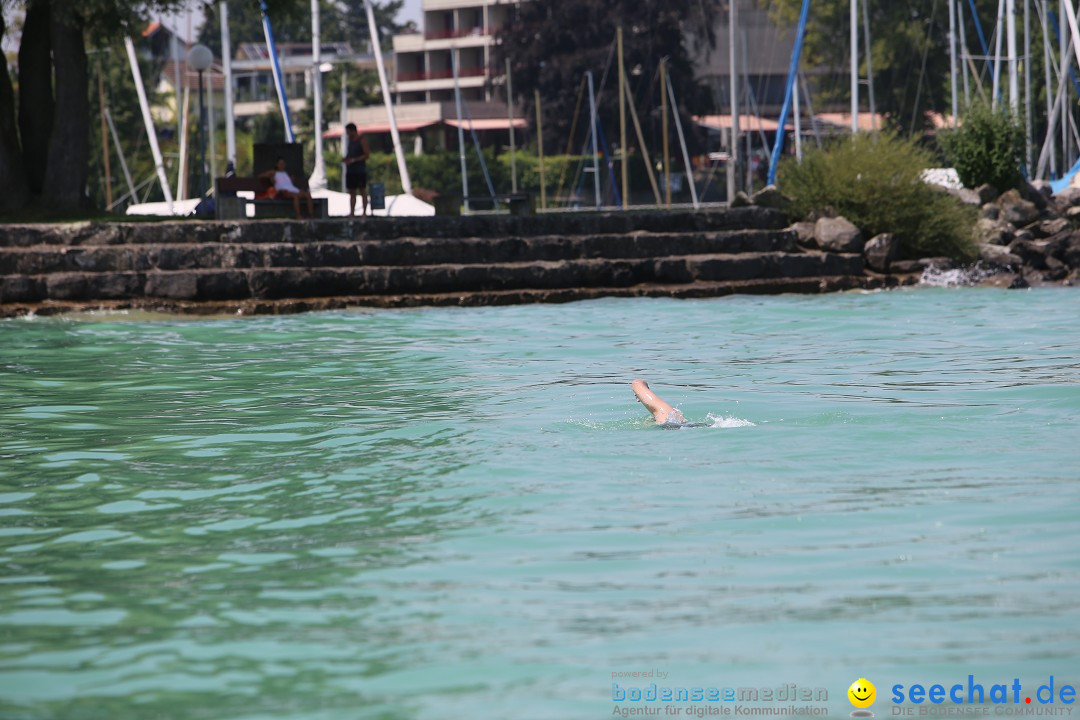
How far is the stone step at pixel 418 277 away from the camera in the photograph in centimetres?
1869

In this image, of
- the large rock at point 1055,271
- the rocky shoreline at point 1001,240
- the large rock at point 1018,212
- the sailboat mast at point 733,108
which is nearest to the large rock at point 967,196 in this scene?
Result: the rocky shoreline at point 1001,240

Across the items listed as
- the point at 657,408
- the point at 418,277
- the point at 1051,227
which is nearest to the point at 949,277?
the point at 1051,227

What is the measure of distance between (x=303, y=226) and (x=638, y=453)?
12852 mm

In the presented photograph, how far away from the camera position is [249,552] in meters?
6.28

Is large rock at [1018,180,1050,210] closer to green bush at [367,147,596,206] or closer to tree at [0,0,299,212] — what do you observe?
tree at [0,0,299,212]

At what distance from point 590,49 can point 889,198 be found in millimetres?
37489

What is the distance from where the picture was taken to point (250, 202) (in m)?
22.0

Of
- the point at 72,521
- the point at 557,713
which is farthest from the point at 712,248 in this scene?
the point at 557,713

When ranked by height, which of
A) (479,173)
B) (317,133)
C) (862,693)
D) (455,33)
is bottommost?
(862,693)

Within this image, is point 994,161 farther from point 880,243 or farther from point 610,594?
point 610,594

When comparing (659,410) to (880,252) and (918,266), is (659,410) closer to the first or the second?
(880,252)

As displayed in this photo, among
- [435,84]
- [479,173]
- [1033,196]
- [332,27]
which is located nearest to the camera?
[1033,196]

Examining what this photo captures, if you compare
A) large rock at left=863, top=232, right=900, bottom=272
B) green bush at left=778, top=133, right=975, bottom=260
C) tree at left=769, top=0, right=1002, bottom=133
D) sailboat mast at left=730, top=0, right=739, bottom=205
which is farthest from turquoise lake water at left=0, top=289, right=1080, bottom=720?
tree at left=769, top=0, right=1002, bottom=133

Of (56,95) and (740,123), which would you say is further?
(740,123)
